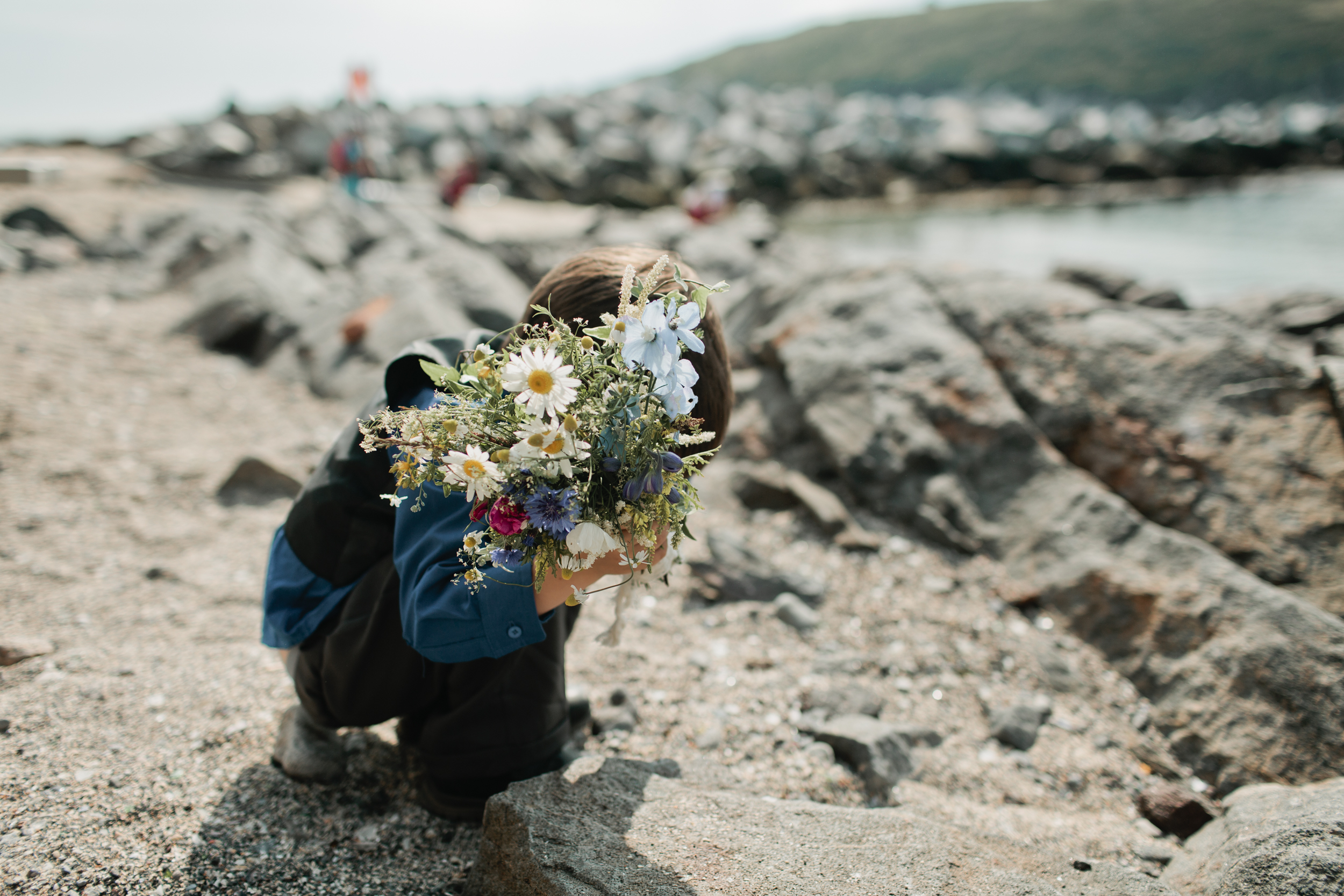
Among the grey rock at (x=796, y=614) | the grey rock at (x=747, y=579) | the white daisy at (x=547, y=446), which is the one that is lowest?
the grey rock at (x=796, y=614)

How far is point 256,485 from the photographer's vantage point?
444 cm

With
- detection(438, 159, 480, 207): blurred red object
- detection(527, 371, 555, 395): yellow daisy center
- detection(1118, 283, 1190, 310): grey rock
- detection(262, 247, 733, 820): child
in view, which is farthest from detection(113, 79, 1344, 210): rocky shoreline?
detection(527, 371, 555, 395): yellow daisy center

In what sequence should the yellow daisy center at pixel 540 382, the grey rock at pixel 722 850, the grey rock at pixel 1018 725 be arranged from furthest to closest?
the grey rock at pixel 1018 725 < the grey rock at pixel 722 850 < the yellow daisy center at pixel 540 382

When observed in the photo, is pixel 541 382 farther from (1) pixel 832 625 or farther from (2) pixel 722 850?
(1) pixel 832 625

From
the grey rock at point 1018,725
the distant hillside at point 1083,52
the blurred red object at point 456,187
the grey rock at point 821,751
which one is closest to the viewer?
the grey rock at point 821,751

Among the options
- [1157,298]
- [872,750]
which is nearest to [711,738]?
[872,750]

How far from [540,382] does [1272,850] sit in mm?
2248

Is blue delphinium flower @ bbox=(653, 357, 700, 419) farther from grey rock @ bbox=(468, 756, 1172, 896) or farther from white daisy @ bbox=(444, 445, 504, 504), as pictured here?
grey rock @ bbox=(468, 756, 1172, 896)

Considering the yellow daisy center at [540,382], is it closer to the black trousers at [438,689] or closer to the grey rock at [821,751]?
the black trousers at [438,689]

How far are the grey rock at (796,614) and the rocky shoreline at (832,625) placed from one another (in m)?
0.02

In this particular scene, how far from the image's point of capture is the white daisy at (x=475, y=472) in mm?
1583

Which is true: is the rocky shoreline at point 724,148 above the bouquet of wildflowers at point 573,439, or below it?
above

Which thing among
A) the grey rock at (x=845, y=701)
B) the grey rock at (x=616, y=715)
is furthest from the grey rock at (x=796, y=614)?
the grey rock at (x=616, y=715)

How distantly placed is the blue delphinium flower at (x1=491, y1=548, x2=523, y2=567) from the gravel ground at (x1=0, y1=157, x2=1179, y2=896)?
3.52ft
